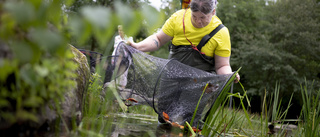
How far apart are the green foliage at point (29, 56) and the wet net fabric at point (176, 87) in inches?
76.1

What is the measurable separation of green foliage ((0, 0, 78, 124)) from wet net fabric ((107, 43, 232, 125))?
6.34 ft

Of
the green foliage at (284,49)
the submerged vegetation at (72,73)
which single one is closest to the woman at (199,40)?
the submerged vegetation at (72,73)

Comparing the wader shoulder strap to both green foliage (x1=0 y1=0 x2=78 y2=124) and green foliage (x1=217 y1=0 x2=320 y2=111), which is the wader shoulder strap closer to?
green foliage (x1=0 y1=0 x2=78 y2=124)

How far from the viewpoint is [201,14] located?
3.32m

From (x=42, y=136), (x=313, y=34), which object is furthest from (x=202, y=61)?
(x=313, y=34)

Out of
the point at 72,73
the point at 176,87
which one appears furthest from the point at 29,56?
the point at 176,87

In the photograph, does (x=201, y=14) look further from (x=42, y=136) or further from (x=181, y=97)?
(x=42, y=136)

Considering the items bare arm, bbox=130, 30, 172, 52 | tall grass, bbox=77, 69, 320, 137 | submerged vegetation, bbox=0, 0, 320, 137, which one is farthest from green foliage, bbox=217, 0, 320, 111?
tall grass, bbox=77, 69, 320, 137

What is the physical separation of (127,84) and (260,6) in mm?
24175

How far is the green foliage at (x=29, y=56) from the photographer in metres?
0.86

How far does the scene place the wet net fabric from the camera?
3195mm

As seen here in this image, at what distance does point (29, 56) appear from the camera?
0.89m

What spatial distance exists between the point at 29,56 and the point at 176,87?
2.53 metres

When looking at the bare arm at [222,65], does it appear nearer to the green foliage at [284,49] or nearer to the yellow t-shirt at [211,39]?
the yellow t-shirt at [211,39]
